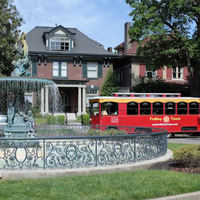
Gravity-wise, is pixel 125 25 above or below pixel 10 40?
above

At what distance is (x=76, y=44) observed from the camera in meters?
43.7

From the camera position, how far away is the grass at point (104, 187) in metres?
6.30

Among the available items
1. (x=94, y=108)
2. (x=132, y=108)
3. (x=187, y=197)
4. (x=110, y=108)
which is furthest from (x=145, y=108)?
(x=187, y=197)

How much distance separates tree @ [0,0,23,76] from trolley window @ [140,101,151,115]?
15.7 metres

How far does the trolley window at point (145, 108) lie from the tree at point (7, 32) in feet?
51.6

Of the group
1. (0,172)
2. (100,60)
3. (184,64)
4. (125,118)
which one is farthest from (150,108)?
(100,60)

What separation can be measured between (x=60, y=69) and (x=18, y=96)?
28.6 meters

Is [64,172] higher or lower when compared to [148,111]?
lower

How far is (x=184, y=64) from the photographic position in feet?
108

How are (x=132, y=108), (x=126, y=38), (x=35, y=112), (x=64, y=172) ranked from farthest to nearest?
(x=126, y=38)
(x=35, y=112)
(x=132, y=108)
(x=64, y=172)

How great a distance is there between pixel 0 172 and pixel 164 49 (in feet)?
84.2

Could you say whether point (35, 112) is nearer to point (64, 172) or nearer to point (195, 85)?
point (195, 85)

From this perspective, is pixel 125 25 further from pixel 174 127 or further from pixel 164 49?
pixel 174 127

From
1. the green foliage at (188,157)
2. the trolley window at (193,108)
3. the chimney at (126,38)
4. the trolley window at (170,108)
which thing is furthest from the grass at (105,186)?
the chimney at (126,38)
